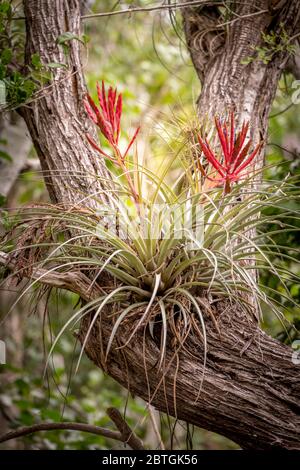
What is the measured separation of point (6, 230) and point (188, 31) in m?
1.35

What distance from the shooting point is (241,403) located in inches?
64.9

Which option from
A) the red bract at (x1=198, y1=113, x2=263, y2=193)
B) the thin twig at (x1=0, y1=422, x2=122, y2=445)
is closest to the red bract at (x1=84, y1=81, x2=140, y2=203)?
the red bract at (x1=198, y1=113, x2=263, y2=193)

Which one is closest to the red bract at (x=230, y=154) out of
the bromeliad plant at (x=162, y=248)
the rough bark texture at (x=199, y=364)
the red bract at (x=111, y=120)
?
the bromeliad plant at (x=162, y=248)

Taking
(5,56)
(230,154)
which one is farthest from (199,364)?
(5,56)

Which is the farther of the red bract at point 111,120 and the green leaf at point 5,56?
the green leaf at point 5,56

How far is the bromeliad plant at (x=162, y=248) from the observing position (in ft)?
5.46

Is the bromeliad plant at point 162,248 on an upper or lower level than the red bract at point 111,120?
lower

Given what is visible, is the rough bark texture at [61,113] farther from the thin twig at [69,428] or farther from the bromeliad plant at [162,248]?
the thin twig at [69,428]

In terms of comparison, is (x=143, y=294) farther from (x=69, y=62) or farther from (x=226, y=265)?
(x=69, y=62)

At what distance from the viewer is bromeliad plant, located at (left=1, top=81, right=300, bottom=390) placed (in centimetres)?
167

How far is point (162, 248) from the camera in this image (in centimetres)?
170

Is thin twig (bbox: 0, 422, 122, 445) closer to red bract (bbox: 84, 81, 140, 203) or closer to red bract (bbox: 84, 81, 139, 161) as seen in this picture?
red bract (bbox: 84, 81, 140, 203)

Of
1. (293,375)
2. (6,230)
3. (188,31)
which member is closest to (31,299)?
(6,230)

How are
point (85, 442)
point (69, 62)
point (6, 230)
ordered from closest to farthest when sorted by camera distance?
point (6, 230) < point (69, 62) < point (85, 442)
